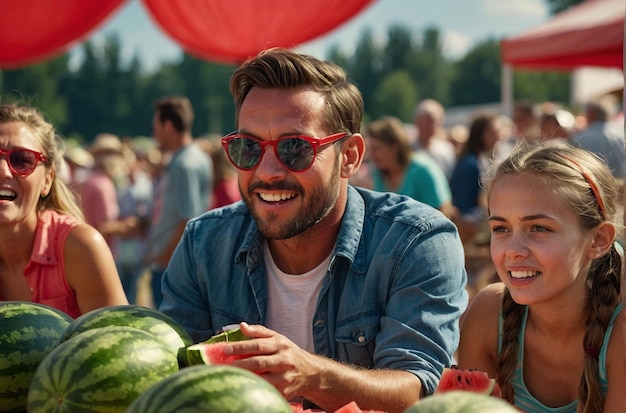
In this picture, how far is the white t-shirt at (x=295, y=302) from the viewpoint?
2896 millimetres

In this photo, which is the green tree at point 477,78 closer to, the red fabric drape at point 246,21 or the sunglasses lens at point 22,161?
the red fabric drape at point 246,21

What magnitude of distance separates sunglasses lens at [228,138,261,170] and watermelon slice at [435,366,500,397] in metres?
0.98

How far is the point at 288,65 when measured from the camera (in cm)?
278

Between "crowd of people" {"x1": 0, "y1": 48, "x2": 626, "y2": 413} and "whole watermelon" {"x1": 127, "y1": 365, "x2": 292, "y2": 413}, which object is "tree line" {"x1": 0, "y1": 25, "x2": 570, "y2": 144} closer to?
"crowd of people" {"x1": 0, "y1": 48, "x2": 626, "y2": 413}

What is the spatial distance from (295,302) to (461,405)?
5.18ft


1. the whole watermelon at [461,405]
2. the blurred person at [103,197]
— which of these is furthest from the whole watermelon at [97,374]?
the blurred person at [103,197]

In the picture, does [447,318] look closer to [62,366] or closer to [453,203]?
[62,366]

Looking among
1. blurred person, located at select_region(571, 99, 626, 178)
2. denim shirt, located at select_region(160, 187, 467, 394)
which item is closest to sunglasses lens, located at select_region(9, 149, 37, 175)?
denim shirt, located at select_region(160, 187, 467, 394)

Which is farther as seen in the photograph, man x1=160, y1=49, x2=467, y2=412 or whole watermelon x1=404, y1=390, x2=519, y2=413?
man x1=160, y1=49, x2=467, y2=412

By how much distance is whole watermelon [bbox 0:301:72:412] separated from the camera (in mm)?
1916

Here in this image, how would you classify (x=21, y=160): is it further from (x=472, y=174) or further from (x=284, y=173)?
(x=472, y=174)

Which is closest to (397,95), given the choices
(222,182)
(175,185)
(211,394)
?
(222,182)

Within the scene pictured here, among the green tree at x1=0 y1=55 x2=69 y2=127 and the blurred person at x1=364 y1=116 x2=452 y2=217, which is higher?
the green tree at x1=0 y1=55 x2=69 y2=127

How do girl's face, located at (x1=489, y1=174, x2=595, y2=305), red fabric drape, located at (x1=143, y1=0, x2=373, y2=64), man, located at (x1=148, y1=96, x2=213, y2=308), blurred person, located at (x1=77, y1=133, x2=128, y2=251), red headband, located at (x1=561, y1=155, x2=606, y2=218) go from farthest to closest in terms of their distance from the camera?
blurred person, located at (x1=77, y1=133, x2=128, y2=251), man, located at (x1=148, y1=96, x2=213, y2=308), red fabric drape, located at (x1=143, y1=0, x2=373, y2=64), red headband, located at (x1=561, y1=155, x2=606, y2=218), girl's face, located at (x1=489, y1=174, x2=595, y2=305)
